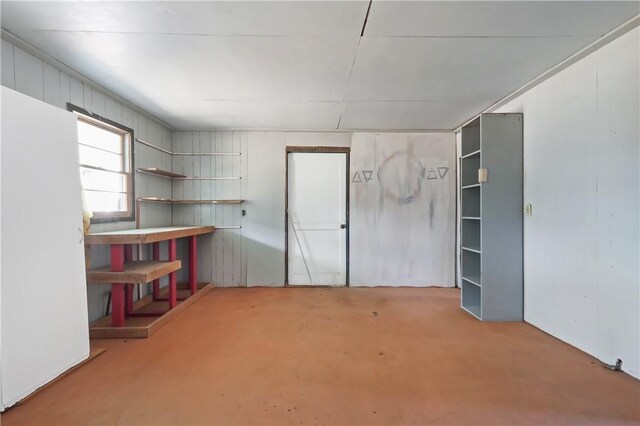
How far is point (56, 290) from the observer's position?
72.2 inches

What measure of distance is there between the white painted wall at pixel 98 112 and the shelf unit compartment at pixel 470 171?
4.03 meters

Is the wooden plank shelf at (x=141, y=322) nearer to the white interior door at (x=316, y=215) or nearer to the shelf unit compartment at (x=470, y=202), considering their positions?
the white interior door at (x=316, y=215)

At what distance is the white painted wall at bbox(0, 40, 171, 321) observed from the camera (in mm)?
2029

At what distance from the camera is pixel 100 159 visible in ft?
9.37

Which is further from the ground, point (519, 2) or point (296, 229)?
point (519, 2)

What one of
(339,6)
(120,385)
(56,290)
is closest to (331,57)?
(339,6)

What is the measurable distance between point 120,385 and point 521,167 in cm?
391

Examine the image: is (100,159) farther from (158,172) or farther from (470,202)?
(470,202)

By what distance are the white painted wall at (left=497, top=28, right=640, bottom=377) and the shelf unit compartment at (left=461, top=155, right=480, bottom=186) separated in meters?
0.59

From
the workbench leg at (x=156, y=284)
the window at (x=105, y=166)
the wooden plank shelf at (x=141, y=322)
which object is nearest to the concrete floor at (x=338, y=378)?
the wooden plank shelf at (x=141, y=322)

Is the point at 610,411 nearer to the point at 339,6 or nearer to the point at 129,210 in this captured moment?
the point at 339,6

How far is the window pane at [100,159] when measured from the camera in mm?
2648

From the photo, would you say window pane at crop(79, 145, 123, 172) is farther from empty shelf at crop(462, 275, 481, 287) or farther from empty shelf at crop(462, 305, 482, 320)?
empty shelf at crop(462, 305, 482, 320)

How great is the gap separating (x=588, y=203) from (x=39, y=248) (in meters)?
3.95
